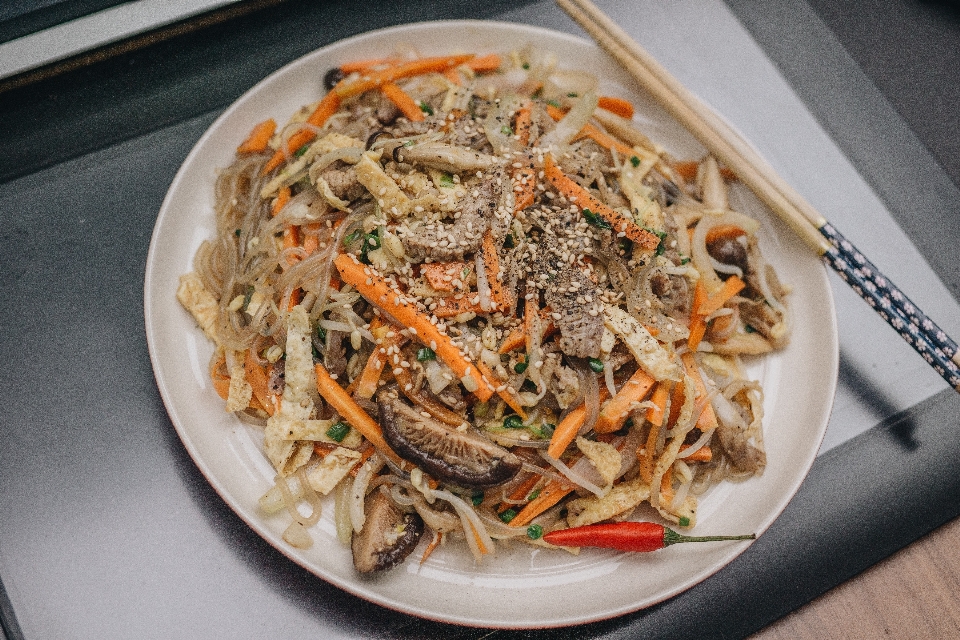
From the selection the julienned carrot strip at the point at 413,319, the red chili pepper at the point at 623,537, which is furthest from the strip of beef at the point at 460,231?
the red chili pepper at the point at 623,537

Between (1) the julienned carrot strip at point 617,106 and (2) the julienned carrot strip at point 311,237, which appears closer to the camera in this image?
(2) the julienned carrot strip at point 311,237

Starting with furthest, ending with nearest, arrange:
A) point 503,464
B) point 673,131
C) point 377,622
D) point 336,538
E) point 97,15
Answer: point 673,131, point 97,15, point 377,622, point 336,538, point 503,464

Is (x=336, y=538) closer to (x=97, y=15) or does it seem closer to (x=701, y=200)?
(x=701, y=200)

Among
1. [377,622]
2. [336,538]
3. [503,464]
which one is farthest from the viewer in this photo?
[377,622]

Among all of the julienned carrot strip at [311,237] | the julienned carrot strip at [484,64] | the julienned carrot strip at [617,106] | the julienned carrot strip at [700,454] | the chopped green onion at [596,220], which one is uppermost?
the julienned carrot strip at [617,106]

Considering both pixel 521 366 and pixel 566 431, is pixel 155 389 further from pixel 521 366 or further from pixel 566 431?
pixel 566 431

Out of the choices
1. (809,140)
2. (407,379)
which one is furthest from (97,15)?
(809,140)

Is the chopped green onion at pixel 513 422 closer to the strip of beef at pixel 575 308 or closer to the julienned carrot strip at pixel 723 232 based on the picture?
the strip of beef at pixel 575 308
